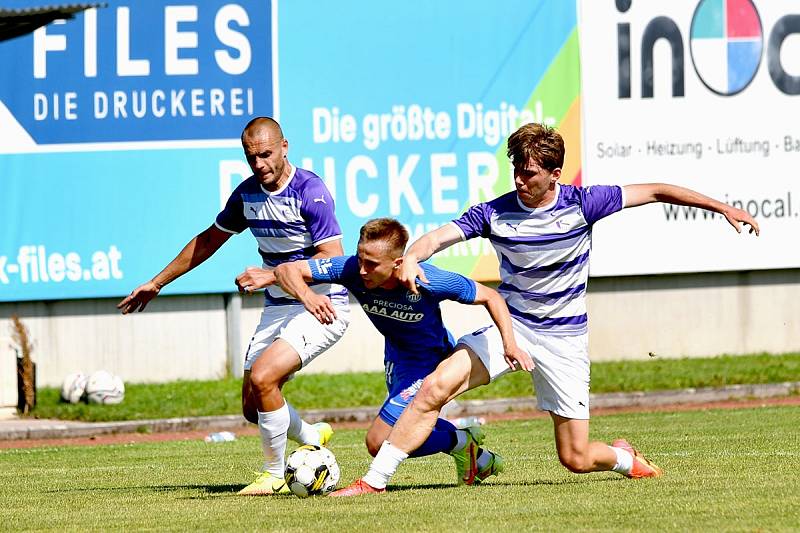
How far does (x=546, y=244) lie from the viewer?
9.23m

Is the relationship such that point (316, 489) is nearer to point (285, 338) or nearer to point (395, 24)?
point (285, 338)

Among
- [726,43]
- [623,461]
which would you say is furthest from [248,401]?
[726,43]

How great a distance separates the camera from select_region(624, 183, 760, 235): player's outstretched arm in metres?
9.05

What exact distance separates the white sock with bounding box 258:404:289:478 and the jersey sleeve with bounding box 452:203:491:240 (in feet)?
5.38

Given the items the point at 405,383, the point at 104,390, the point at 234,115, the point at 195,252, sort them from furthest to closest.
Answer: the point at 234,115 < the point at 104,390 < the point at 195,252 < the point at 405,383

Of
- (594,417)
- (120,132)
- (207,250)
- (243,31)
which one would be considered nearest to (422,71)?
(243,31)

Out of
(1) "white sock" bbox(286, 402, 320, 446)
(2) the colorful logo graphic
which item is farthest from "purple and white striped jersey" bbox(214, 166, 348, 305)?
(2) the colorful logo graphic

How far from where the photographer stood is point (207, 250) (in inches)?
414

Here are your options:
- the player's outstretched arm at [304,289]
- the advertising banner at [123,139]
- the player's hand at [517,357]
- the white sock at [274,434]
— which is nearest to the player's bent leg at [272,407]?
the white sock at [274,434]

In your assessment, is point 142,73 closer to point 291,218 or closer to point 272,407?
point 291,218

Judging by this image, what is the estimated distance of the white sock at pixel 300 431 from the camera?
1025cm

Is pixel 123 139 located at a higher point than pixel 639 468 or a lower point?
higher

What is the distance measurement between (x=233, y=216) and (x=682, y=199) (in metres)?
3.03

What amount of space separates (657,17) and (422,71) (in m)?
3.62
